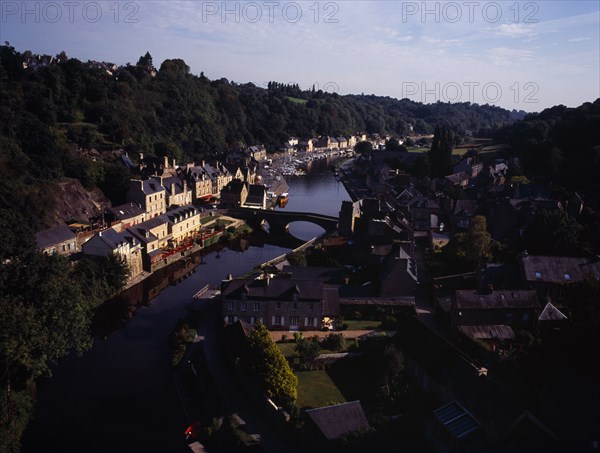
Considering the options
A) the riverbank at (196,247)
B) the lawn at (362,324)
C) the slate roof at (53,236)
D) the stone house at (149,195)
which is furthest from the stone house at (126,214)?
the lawn at (362,324)

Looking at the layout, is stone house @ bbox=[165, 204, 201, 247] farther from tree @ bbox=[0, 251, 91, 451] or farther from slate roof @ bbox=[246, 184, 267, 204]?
tree @ bbox=[0, 251, 91, 451]

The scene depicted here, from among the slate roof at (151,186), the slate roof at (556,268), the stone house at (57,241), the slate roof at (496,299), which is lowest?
the slate roof at (496,299)

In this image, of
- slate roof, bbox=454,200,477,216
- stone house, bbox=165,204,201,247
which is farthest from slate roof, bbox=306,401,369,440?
slate roof, bbox=454,200,477,216

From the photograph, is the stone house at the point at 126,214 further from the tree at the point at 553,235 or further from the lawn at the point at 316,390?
the tree at the point at 553,235

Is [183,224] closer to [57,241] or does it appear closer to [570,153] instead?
[57,241]

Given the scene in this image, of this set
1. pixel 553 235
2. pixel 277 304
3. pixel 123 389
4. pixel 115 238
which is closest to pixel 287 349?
pixel 277 304

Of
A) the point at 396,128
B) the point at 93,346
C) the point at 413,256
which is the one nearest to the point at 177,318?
the point at 93,346

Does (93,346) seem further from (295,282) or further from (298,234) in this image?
(298,234)
